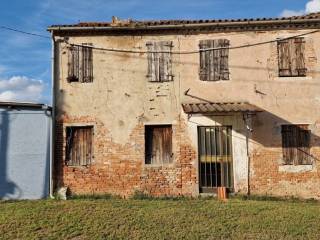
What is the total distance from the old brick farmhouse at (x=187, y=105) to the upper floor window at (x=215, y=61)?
36mm

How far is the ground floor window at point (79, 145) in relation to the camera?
1380 centimetres

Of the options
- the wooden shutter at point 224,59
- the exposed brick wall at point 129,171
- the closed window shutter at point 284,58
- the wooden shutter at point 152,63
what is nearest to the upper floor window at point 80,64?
the exposed brick wall at point 129,171

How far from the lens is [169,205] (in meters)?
11.9

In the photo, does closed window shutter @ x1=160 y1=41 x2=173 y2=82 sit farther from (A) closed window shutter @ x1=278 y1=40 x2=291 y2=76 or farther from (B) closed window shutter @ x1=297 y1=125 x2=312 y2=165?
(B) closed window shutter @ x1=297 y1=125 x2=312 y2=165

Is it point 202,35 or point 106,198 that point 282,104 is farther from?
point 106,198

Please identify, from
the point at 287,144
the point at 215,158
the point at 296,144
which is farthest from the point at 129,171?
the point at 296,144

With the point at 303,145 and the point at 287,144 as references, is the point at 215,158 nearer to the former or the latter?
the point at 287,144

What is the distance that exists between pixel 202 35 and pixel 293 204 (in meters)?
6.56

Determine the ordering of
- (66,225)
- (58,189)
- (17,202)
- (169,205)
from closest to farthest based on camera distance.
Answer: (66,225)
(169,205)
(17,202)
(58,189)

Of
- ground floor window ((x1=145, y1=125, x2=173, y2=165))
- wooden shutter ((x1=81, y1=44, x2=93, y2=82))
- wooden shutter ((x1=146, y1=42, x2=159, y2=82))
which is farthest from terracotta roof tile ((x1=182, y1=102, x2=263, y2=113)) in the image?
wooden shutter ((x1=81, y1=44, x2=93, y2=82))

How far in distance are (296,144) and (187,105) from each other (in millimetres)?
4009

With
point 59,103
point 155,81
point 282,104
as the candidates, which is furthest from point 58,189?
point 282,104

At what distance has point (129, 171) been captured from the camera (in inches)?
536

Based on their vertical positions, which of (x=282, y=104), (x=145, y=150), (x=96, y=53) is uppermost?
(x=96, y=53)
